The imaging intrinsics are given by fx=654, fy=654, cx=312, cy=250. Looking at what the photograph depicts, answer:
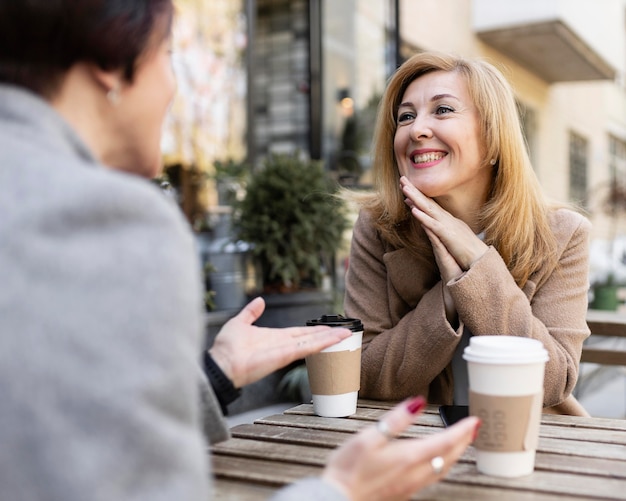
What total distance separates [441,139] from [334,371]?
0.80 metres

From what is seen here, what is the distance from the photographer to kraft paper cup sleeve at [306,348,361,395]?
1.36m

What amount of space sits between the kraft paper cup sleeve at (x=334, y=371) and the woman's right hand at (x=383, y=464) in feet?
1.69

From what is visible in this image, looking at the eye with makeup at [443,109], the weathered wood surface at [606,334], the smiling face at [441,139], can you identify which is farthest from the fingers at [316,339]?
the weathered wood surface at [606,334]

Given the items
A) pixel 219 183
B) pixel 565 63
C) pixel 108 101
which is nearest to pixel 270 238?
pixel 219 183

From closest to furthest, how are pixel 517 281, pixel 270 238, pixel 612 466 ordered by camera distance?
pixel 612 466
pixel 517 281
pixel 270 238

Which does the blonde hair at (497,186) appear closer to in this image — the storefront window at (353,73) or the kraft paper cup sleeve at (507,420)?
the kraft paper cup sleeve at (507,420)

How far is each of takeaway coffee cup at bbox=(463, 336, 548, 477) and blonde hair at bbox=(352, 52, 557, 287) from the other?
80 cm

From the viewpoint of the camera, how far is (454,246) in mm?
1662

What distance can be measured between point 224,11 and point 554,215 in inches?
180

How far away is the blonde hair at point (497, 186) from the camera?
178 cm

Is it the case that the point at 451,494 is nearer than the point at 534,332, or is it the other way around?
the point at 451,494

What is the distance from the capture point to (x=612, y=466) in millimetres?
1067

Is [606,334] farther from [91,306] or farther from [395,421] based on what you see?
[91,306]

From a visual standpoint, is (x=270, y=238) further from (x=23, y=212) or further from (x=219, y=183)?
(x=23, y=212)
